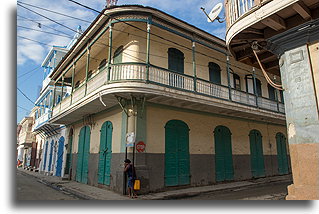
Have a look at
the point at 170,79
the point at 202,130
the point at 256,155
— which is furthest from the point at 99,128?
the point at 256,155

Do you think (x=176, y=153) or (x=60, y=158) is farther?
(x=60, y=158)

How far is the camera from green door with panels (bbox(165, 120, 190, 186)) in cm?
973

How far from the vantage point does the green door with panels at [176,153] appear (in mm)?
9734

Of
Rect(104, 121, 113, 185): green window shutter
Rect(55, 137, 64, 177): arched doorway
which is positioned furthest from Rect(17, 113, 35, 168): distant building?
Rect(104, 121, 113, 185): green window shutter

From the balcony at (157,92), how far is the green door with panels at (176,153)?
106 centimetres

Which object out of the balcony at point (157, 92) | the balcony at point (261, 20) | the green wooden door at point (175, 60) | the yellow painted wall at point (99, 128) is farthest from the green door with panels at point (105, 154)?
the balcony at point (261, 20)

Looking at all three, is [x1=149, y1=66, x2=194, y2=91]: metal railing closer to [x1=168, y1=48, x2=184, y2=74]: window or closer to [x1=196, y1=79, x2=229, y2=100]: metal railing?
[x1=196, y1=79, x2=229, y2=100]: metal railing

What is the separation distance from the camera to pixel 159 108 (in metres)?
9.93

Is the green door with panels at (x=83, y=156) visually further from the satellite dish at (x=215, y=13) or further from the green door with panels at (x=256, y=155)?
the green door with panels at (x=256, y=155)

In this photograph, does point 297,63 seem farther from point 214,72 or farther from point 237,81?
point 237,81

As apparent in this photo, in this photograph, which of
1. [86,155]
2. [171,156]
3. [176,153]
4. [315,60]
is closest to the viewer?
[315,60]

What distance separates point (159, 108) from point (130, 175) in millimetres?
3121

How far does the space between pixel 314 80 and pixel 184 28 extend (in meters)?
6.67

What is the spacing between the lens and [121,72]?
873cm
